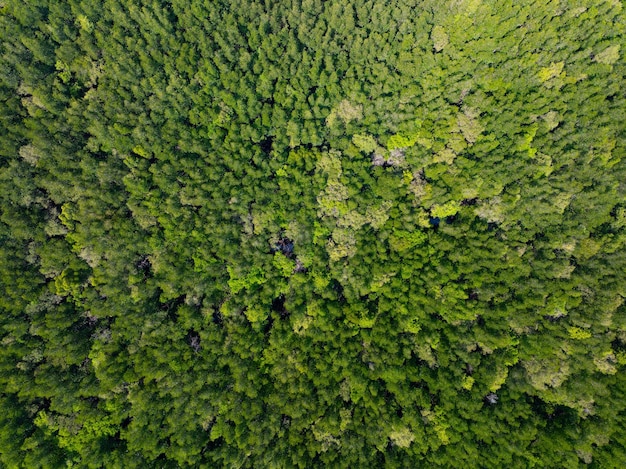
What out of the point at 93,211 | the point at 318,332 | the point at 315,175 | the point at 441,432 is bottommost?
the point at 441,432

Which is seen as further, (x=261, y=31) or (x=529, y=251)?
(x=261, y=31)

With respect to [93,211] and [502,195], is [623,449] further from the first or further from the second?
[93,211]

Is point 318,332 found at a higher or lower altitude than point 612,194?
lower

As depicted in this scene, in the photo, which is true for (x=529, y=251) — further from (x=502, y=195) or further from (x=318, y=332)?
(x=318, y=332)

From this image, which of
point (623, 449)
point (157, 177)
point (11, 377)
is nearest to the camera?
point (623, 449)

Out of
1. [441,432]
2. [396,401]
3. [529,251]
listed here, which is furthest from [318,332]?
[529,251]

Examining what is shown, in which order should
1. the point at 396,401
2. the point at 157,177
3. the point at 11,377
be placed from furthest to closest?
the point at 157,177, the point at 396,401, the point at 11,377
